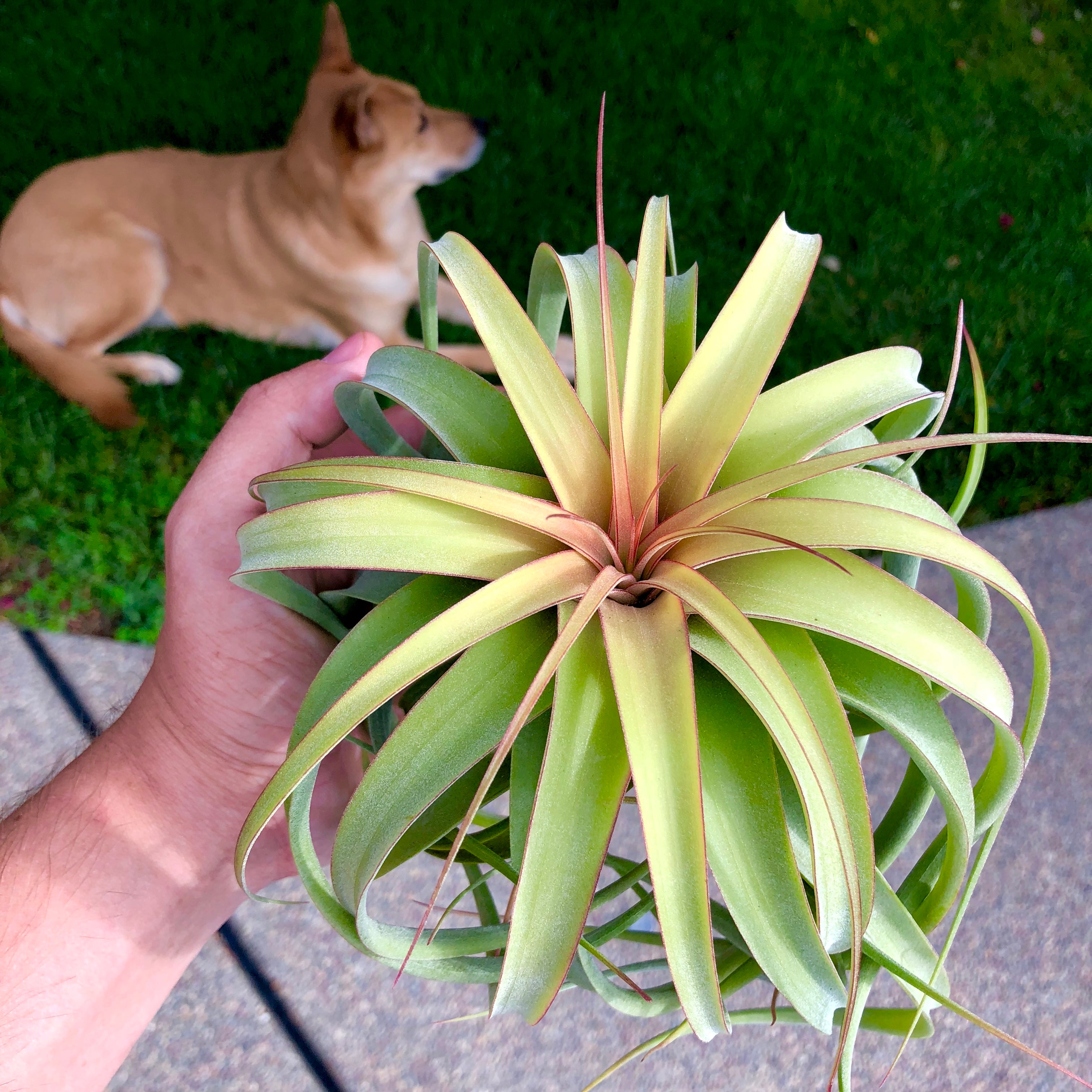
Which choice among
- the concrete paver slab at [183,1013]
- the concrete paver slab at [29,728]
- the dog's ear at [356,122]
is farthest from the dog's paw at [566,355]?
the concrete paver slab at [29,728]

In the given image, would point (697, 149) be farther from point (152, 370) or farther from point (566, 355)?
point (152, 370)

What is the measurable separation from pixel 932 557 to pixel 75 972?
3.61 ft

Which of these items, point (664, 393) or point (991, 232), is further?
point (991, 232)

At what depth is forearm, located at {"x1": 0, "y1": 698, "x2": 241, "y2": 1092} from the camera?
3.62ft

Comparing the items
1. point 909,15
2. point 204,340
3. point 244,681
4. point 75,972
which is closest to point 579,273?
point 244,681

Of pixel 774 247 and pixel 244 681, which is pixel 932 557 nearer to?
pixel 774 247

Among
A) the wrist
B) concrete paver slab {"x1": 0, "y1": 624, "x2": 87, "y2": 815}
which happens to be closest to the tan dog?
concrete paver slab {"x1": 0, "y1": 624, "x2": 87, "y2": 815}

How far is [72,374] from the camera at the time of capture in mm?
2023

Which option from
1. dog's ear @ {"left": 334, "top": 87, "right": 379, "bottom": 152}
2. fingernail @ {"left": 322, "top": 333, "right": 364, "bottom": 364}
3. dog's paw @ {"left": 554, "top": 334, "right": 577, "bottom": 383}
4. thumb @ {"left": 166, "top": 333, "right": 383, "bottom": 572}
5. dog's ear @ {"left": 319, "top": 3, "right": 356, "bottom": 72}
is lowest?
dog's paw @ {"left": 554, "top": 334, "right": 577, "bottom": 383}

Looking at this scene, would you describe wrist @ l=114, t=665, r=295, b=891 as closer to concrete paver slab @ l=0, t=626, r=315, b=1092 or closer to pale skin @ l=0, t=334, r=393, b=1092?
pale skin @ l=0, t=334, r=393, b=1092

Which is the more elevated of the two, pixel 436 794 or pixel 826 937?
pixel 436 794

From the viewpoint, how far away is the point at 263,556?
2.30 feet

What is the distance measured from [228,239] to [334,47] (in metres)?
0.47

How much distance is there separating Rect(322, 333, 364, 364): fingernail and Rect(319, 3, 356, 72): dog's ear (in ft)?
3.63
